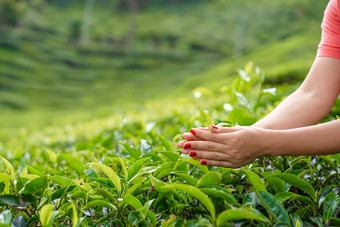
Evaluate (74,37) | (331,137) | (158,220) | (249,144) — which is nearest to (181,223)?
(158,220)

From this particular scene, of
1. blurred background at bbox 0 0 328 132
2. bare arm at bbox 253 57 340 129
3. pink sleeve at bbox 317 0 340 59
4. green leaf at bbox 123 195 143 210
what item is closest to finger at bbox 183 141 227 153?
green leaf at bbox 123 195 143 210

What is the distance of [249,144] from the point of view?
105 centimetres

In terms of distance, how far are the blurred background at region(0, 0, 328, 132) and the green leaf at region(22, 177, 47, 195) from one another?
12813 millimetres

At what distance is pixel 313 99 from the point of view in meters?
1.44

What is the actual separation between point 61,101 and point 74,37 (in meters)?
12.1

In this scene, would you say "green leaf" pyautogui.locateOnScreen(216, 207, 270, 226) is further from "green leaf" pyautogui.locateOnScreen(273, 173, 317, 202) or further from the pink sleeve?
the pink sleeve

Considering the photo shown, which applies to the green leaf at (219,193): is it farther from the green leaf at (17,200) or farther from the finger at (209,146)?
the green leaf at (17,200)

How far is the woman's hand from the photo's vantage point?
1.04 m

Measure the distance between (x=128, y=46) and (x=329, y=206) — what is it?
2893 cm

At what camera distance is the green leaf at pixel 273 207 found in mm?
924

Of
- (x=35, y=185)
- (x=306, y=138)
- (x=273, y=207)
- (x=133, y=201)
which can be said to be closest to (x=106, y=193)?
(x=133, y=201)

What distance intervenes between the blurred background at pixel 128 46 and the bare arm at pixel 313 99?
12.8 m

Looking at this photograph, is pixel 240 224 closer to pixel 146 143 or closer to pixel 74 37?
pixel 146 143

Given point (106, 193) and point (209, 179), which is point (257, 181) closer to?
point (209, 179)
